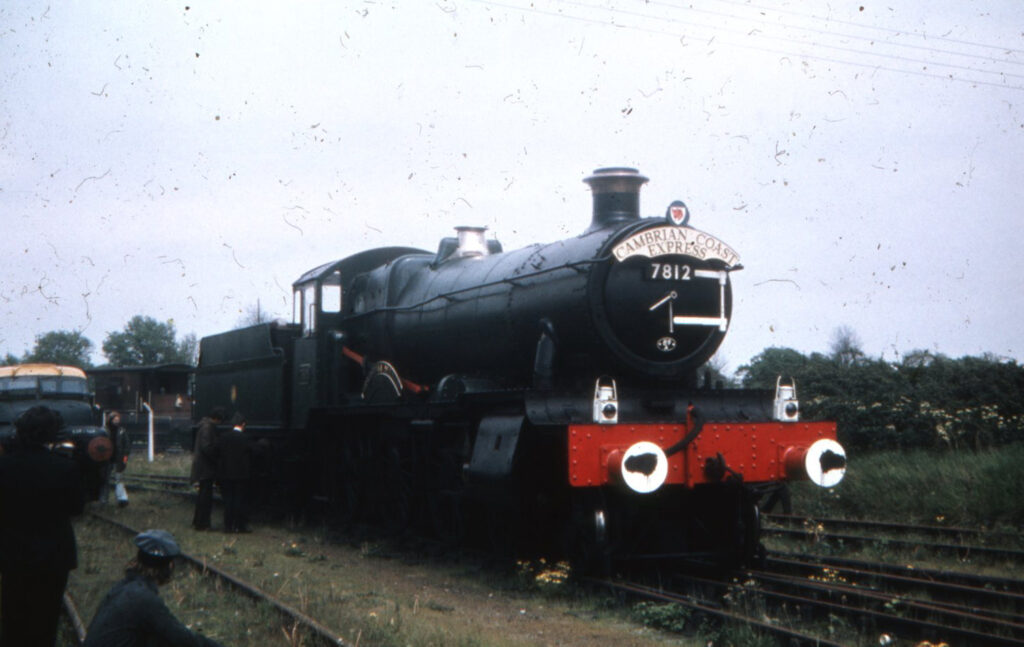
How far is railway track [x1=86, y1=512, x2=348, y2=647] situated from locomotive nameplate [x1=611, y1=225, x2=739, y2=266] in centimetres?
360

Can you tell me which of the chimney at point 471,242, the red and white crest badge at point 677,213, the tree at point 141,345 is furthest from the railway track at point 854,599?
the tree at point 141,345

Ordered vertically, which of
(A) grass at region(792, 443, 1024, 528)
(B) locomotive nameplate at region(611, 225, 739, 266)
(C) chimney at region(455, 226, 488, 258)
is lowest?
(A) grass at region(792, 443, 1024, 528)

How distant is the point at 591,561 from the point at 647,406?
1303mm

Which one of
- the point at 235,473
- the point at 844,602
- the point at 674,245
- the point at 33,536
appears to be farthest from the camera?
the point at 235,473

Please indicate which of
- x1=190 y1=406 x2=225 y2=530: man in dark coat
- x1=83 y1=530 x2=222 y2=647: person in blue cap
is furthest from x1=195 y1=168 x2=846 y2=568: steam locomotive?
x1=83 y1=530 x2=222 y2=647: person in blue cap

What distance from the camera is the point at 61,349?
287 ft

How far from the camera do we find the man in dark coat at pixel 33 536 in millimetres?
5438

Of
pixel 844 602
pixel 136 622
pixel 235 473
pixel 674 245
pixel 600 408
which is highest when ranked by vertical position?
pixel 674 245

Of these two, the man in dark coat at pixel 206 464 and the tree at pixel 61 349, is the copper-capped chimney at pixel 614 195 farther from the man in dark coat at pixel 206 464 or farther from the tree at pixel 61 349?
the tree at pixel 61 349

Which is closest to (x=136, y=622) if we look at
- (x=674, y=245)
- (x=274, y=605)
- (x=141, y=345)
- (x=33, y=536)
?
(x=33, y=536)

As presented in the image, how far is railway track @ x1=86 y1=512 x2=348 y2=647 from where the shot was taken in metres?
6.27

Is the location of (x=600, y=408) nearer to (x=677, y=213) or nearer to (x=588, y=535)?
(x=588, y=535)

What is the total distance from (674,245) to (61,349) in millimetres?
88605

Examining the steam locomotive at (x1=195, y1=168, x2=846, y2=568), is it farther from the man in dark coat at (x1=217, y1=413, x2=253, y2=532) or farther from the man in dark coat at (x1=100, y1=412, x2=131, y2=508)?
the man in dark coat at (x1=100, y1=412, x2=131, y2=508)
